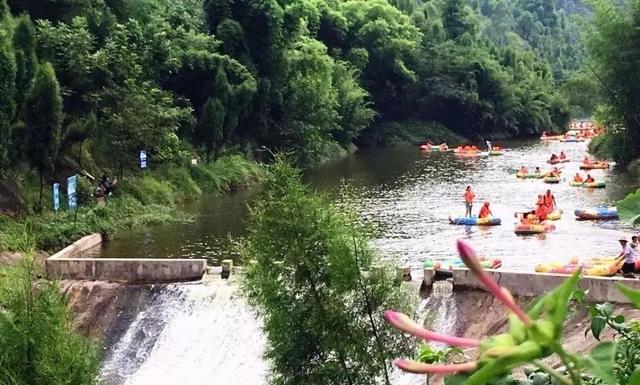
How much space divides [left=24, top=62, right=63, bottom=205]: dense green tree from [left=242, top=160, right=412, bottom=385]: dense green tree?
12479 millimetres

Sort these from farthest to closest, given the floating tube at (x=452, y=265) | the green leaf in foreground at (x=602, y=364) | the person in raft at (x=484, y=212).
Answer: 1. the person in raft at (x=484, y=212)
2. the floating tube at (x=452, y=265)
3. the green leaf in foreground at (x=602, y=364)

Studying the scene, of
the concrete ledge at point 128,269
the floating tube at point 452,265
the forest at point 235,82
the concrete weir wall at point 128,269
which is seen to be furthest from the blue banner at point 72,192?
the floating tube at point 452,265

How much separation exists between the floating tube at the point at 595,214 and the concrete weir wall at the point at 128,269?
11.6 metres

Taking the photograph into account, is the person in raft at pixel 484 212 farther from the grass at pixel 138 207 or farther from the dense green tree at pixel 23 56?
the dense green tree at pixel 23 56

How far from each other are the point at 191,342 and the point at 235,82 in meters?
19.2

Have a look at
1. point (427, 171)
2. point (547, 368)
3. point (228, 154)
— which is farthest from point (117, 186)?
point (547, 368)

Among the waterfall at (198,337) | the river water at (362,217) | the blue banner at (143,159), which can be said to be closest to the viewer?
the waterfall at (198,337)

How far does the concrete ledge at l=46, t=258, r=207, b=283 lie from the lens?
54.2ft

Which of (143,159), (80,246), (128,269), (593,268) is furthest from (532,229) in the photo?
(143,159)

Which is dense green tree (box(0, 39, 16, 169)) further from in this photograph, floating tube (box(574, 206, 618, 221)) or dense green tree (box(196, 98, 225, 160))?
floating tube (box(574, 206, 618, 221))

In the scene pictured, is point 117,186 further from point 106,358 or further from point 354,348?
point 354,348

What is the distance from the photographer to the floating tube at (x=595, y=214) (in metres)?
22.4

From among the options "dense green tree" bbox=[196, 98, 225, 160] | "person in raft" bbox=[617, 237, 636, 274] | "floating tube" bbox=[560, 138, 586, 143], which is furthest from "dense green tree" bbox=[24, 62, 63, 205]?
"floating tube" bbox=[560, 138, 586, 143]

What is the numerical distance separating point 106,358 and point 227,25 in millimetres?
22378
